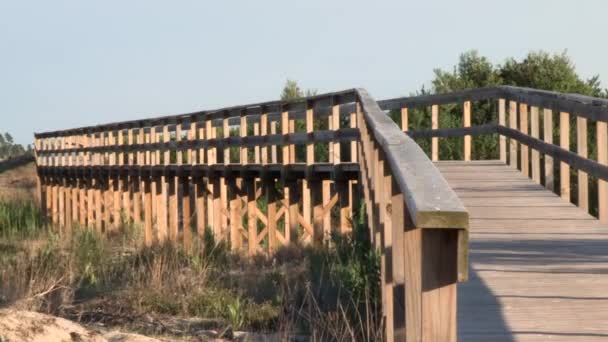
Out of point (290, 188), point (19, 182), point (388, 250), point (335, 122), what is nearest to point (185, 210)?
point (290, 188)

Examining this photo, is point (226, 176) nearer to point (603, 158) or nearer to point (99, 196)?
point (99, 196)

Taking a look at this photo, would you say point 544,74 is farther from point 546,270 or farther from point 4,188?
point 546,270

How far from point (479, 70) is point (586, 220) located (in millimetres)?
Result: 35549

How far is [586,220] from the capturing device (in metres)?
10.8

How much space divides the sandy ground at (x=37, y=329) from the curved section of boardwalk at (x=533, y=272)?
2625 mm

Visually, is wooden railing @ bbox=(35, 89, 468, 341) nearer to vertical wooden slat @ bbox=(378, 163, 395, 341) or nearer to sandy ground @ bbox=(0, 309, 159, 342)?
vertical wooden slat @ bbox=(378, 163, 395, 341)

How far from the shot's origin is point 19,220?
27844 mm

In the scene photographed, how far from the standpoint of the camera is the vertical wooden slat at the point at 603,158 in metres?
10.4

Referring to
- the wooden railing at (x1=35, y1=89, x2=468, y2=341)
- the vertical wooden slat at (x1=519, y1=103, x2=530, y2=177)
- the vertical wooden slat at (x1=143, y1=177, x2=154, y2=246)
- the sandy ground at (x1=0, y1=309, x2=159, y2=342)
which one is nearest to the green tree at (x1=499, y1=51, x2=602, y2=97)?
the wooden railing at (x1=35, y1=89, x2=468, y2=341)

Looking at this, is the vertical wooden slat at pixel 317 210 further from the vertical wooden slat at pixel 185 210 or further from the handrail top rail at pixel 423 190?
the handrail top rail at pixel 423 190

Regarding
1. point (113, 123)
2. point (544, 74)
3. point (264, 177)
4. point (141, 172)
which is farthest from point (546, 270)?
point (544, 74)

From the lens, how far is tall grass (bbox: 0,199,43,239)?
82.5 feet

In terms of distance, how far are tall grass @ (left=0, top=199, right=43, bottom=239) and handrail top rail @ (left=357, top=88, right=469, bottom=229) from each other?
758 inches

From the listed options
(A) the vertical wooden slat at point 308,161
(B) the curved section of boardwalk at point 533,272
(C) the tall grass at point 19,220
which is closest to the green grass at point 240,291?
(A) the vertical wooden slat at point 308,161
